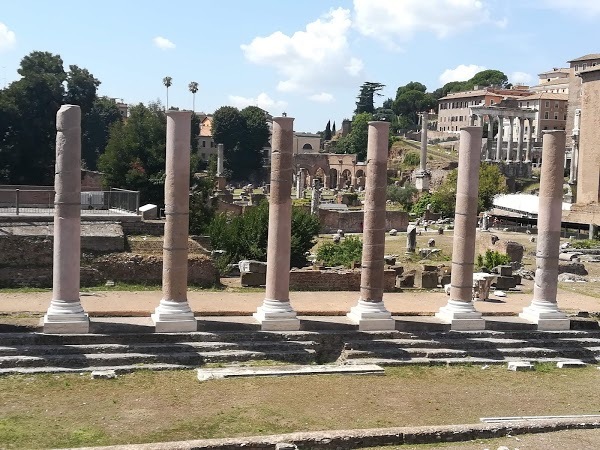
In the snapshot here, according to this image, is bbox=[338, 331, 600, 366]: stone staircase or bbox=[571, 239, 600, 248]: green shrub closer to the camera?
bbox=[338, 331, 600, 366]: stone staircase

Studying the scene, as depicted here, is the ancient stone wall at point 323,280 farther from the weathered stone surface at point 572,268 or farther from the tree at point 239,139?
the tree at point 239,139

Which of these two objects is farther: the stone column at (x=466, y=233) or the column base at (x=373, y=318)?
the stone column at (x=466, y=233)

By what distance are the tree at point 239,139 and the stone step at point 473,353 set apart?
85533 millimetres

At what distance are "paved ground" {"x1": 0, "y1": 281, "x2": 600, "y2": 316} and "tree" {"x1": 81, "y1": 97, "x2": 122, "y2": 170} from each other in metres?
56.4

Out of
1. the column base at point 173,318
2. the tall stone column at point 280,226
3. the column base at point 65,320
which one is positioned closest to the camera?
the column base at point 65,320

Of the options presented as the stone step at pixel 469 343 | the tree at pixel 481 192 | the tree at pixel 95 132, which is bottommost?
the stone step at pixel 469 343

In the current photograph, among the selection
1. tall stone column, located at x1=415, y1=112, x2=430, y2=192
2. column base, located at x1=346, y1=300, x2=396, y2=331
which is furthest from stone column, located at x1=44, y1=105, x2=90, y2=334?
tall stone column, located at x1=415, y1=112, x2=430, y2=192

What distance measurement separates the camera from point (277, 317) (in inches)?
603

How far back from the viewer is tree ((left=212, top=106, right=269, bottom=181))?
101 meters

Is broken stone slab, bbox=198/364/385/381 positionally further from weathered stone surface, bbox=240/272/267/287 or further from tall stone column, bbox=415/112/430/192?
tall stone column, bbox=415/112/430/192

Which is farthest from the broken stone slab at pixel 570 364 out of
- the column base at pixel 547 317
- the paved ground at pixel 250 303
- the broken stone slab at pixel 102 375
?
the broken stone slab at pixel 102 375

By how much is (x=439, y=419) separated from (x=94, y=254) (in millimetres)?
11590

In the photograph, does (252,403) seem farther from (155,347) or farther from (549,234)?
(549,234)

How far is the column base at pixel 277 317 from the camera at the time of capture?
601 inches
